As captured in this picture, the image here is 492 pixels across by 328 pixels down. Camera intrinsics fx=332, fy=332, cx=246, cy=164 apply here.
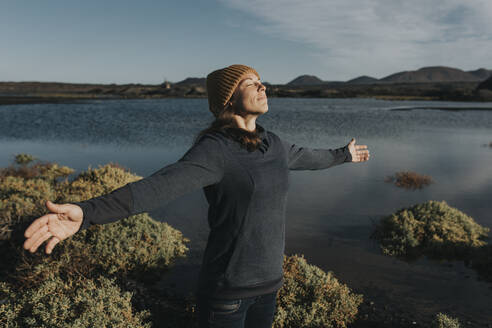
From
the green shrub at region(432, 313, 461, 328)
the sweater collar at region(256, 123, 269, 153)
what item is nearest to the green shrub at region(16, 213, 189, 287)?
the sweater collar at region(256, 123, 269, 153)

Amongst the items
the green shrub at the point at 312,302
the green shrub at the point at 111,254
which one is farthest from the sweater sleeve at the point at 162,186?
the green shrub at the point at 111,254

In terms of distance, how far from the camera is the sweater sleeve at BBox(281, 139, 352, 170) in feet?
8.15

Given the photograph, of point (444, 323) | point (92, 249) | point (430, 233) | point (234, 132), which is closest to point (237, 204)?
point (234, 132)

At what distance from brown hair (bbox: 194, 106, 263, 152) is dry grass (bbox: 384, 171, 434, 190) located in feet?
38.9

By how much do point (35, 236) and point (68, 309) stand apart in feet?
9.86

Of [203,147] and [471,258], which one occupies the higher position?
[203,147]

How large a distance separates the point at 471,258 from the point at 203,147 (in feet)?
24.8

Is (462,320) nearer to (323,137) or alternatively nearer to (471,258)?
(471,258)

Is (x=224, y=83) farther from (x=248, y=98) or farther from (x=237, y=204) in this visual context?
(x=237, y=204)

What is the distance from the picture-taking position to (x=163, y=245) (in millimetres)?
6750

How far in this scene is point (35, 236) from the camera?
144 centimetres

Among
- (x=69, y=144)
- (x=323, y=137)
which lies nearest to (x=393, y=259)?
(x=323, y=137)

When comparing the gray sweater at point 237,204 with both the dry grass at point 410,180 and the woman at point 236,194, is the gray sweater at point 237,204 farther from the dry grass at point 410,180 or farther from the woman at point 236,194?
the dry grass at point 410,180

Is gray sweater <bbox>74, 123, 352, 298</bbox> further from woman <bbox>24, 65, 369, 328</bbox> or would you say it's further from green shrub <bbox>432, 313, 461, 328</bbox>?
green shrub <bbox>432, 313, 461, 328</bbox>
